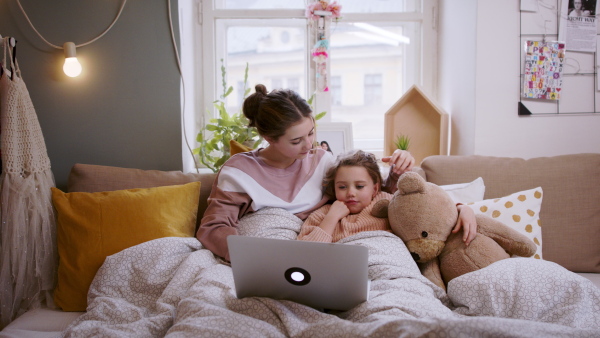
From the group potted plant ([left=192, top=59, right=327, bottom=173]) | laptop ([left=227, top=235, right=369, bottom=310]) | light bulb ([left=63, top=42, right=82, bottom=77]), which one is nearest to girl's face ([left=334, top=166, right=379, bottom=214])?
laptop ([left=227, top=235, right=369, bottom=310])

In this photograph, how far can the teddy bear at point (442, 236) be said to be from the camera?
4.58 feet

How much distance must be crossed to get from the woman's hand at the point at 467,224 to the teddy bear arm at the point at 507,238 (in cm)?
4

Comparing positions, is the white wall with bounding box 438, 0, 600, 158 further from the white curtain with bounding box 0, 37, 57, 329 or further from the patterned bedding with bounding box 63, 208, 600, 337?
the white curtain with bounding box 0, 37, 57, 329

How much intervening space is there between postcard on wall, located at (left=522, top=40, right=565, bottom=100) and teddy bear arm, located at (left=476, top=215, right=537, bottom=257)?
3.21ft

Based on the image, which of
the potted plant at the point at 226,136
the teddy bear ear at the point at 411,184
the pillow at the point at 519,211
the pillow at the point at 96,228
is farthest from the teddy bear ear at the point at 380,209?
the potted plant at the point at 226,136

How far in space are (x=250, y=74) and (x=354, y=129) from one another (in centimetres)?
66

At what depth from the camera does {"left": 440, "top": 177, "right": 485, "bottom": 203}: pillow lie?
174 cm

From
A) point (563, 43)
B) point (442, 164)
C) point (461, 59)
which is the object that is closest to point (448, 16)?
point (461, 59)

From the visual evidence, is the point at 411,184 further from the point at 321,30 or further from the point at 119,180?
the point at 321,30

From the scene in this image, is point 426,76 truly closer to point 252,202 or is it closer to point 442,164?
point 442,164

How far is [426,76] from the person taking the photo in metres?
2.66

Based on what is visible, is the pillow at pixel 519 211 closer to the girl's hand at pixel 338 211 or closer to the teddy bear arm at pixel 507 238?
the teddy bear arm at pixel 507 238

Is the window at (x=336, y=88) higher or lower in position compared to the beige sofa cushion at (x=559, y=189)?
higher

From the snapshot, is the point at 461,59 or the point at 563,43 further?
the point at 461,59
